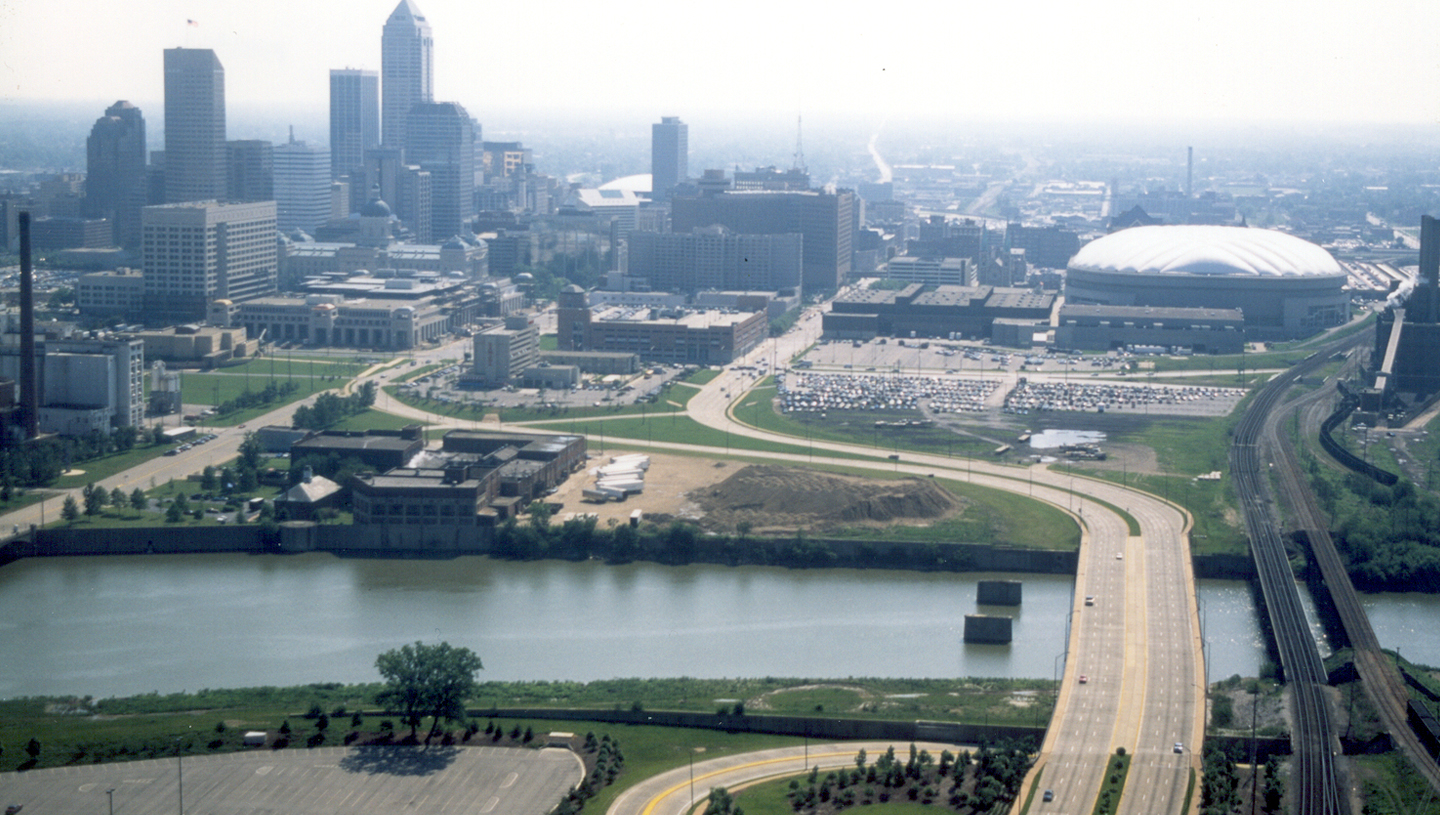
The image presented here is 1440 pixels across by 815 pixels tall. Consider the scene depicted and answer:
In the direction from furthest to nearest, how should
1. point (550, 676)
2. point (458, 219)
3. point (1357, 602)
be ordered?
point (458, 219), point (1357, 602), point (550, 676)

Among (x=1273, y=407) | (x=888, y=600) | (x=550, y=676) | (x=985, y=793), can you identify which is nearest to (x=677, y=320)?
(x=1273, y=407)

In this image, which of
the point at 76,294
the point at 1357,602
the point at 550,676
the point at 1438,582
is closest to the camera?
the point at 550,676

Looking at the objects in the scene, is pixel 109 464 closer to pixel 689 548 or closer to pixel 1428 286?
pixel 689 548

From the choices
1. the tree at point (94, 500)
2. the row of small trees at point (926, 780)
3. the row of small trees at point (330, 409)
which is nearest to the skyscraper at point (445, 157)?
the row of small trees at point (330, 409)

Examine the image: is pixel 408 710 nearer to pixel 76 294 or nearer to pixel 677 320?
pixel 677 320

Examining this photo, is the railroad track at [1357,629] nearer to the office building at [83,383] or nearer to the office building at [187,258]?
the office building at [83,383]

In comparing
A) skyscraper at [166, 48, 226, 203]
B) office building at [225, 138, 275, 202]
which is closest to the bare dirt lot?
skyscraper at [166, 48, 226, 203]

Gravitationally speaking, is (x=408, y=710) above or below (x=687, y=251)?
below
